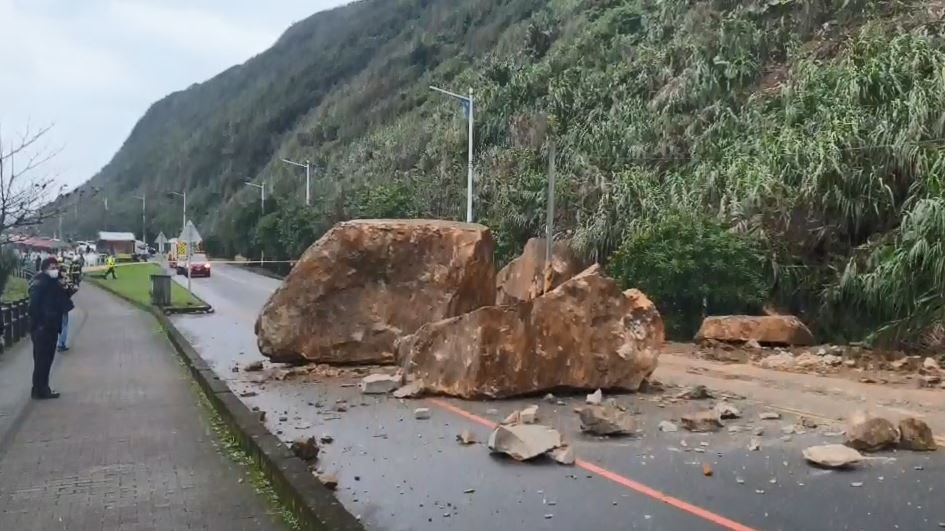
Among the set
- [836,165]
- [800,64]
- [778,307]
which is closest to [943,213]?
[836,165]

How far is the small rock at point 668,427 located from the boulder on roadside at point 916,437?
6.55 ft

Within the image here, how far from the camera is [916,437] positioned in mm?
7941

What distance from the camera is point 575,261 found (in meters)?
23.1

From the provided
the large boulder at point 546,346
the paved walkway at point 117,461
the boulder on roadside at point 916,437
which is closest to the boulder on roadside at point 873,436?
the boulder on roadside at point 916,437

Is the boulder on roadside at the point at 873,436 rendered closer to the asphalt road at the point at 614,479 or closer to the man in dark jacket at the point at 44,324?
the asphalt road at the point at 614,479

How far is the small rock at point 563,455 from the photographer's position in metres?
7.78

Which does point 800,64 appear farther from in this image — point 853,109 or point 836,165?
point 836,165

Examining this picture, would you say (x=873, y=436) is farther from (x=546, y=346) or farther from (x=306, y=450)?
(x=306, y=450)

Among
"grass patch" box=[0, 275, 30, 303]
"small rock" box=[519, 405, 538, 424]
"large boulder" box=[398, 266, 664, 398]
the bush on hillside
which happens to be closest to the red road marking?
"small rock" box=[519, 405, 538, 424]

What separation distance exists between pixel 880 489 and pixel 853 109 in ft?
45.8

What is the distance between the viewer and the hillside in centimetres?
1734

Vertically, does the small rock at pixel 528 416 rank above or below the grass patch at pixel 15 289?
below

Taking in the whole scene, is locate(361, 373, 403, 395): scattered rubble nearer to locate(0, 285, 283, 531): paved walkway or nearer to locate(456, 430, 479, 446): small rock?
locate(0, 285, 283, 531): paved walkway

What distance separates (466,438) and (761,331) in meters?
9.19
